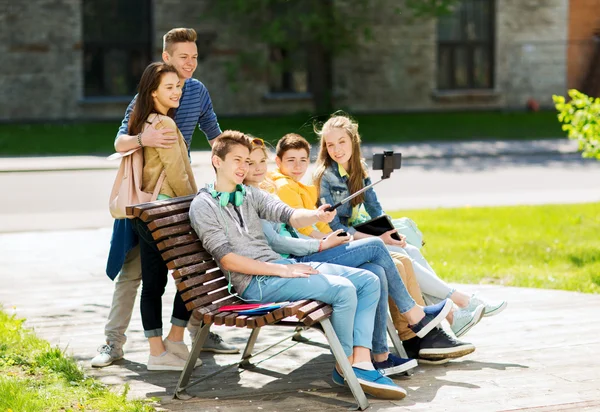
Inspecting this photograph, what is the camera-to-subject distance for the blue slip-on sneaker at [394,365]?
553 cm

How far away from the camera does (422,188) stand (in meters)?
15.4

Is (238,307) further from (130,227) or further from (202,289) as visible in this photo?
(130,227)

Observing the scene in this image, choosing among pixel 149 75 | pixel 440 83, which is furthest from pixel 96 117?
pixel 149 75

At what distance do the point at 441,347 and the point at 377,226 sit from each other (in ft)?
2.63

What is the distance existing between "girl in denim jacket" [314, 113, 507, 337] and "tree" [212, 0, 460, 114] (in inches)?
680

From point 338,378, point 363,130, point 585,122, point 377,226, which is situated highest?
point 585,122

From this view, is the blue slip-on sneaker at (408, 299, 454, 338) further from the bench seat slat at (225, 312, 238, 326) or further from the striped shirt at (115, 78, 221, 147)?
the striped shirt at (115, 78, 221, 147)

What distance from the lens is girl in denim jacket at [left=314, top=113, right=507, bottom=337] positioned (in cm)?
606

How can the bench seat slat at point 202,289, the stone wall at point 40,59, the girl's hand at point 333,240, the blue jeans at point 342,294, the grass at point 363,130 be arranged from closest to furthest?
the blue jeans at point 342,294 → the bench seat slat at point 202,289 → the girl's hand at point 333,240 → the grass at point 363,130 → the stone wall at point 40,59

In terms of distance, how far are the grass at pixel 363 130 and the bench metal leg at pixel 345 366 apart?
14.7 meters

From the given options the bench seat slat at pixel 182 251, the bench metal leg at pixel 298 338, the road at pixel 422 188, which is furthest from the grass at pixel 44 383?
the road at pixel 422 188

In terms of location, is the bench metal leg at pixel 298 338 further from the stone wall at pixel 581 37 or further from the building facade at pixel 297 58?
the stone wall at pixel 581 37

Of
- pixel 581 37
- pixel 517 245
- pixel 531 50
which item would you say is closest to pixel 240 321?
pixel 517 245

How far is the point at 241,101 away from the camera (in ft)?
87.9
